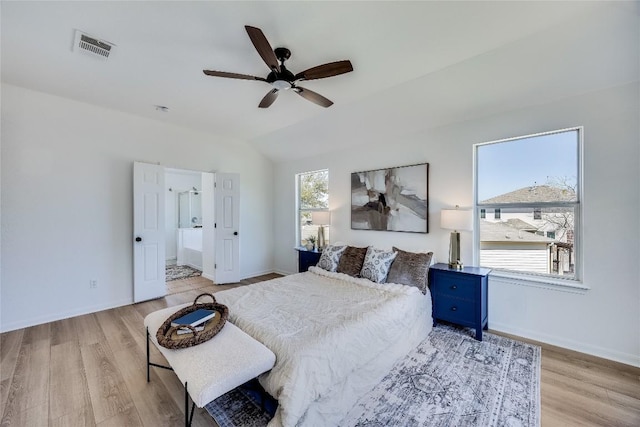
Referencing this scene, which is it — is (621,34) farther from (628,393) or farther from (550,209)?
(628,393)

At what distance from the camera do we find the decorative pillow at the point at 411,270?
282cm

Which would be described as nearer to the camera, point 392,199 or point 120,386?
point 120,386

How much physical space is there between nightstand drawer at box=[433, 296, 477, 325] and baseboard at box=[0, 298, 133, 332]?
4.26 m

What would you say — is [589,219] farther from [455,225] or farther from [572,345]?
[572,345]

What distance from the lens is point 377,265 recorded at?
3049 mm

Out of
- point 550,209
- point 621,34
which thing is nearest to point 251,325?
point 550,209

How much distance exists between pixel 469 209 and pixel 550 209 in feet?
2.39

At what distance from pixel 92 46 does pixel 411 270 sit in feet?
12.3

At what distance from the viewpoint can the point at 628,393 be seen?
1913mm

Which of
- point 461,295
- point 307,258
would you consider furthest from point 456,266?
point 307,258

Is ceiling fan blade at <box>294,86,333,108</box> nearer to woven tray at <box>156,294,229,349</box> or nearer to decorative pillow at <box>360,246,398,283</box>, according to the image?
decorative pillow at <box>360,246,398,283</box>

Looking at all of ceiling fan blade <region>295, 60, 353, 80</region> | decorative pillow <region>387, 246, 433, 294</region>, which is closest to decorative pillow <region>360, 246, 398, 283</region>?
decorative pillow <region>387, 246, 433, 294</region>

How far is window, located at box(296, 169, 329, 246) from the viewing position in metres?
4.80

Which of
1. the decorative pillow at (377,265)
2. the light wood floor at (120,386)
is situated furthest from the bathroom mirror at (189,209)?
the decorative pillow at (377,265)
